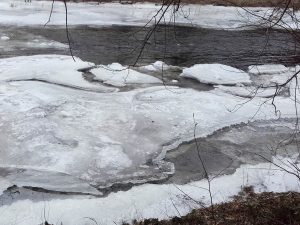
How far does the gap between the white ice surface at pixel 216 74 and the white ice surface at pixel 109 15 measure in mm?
4221

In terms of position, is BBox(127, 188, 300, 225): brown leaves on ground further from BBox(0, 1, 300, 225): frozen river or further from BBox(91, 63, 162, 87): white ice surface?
BBox(91, 63, 162, 87): white ice surface

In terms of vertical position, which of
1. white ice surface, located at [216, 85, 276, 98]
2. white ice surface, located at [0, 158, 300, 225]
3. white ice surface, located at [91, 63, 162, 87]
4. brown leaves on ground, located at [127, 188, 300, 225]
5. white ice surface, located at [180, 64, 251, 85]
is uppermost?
white ice surface, located at [180, 64, 251, 85]

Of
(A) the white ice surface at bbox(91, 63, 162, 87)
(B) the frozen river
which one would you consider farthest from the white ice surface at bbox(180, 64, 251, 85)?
(A) the white ice surface at bbox(91, 63, 162, 87)

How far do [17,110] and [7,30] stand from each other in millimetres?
6235

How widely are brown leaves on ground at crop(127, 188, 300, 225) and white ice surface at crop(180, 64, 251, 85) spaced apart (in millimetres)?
4216

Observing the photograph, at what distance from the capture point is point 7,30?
40.7 ft

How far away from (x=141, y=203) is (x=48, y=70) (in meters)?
4.66

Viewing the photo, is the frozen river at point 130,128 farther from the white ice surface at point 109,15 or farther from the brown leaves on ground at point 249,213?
the white ice surface at point 109,15

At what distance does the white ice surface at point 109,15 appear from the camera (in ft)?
45.6

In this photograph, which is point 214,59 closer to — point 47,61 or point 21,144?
point 47,61

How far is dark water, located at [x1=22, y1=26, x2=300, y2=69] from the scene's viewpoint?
10438mm

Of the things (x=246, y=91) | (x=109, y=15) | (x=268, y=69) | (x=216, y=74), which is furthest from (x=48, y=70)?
(x=109, y=15)

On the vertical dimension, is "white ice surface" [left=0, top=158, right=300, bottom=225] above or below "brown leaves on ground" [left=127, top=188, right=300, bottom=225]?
below

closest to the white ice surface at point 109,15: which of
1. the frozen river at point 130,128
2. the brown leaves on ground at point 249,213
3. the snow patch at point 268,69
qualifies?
the frozen river at point 130,128
